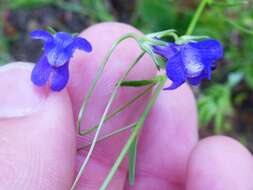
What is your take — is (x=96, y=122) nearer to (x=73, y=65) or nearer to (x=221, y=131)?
(x=73, y=65)

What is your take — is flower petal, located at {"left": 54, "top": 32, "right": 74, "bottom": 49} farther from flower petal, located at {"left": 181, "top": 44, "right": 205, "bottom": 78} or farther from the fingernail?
flower petal, located at {"left": 181, "top": 44, "right": 205, "bottom": 78}

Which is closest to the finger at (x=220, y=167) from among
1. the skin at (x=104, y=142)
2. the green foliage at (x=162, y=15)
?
the skin at (x=104, y=142)

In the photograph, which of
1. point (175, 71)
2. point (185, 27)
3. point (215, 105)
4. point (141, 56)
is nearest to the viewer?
point (175, 71)

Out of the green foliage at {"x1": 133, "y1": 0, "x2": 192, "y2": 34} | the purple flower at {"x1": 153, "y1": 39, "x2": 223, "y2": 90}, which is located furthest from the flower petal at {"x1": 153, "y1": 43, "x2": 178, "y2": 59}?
the green foliage at {"x1": 133, "y1": 0, "x2": 192, "y2": 34}

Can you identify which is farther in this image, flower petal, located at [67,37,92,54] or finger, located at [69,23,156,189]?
finger, located at [69,23,156,189]

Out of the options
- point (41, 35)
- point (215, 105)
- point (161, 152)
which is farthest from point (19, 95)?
point (215, 105)

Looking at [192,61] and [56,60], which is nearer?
[192,61]

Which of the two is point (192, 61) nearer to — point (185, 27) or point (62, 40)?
point (62, 40)

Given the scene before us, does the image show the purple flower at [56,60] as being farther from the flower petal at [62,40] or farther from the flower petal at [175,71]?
the flower petal at [175,71]

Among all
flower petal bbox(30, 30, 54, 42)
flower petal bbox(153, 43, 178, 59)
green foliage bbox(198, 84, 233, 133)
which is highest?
flower petal bbox(30, 30, 54, 42)
